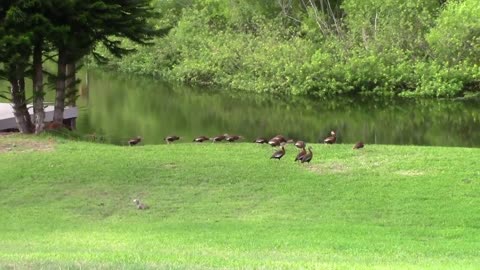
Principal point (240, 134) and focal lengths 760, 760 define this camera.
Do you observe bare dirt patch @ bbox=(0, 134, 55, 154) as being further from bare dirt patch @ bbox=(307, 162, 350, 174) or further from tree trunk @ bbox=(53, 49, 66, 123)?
bare dirt patch @ bbox=(307, 162, 350, 174)

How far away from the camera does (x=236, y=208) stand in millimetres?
11805

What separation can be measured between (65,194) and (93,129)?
13275 millimetres

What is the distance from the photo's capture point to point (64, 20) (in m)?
17.2

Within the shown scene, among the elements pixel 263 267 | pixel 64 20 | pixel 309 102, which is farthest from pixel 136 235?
pixel 309 102

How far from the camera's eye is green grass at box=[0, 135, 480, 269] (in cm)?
827

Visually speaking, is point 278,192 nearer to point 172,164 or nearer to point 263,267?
point 172,164

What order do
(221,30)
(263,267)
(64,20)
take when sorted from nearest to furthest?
(263,267), (64,20), (221,30)

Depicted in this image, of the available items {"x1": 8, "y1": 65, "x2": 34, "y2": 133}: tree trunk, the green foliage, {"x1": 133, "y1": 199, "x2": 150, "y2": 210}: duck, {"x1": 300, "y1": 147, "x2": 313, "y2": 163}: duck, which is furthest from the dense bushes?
{"x1": 133, "y1": 199, "x2": 150, "y2": 210}: duck

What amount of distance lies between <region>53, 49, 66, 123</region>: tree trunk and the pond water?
342 cm

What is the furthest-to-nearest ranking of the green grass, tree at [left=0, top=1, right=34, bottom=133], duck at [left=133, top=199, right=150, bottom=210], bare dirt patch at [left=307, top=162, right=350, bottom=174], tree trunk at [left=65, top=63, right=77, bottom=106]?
tree trunk at [left=65, top=63, right=77, bottom=106] → tree at [left=0, top=1, right=34, bottom=133] → bare dirt patch at [left=307, top=162, right=350, bottom=174] → duck at [left=133, top=199, right=150, bottom=210] → the green grass

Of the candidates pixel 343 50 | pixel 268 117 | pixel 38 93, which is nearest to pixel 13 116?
pixel 38 93

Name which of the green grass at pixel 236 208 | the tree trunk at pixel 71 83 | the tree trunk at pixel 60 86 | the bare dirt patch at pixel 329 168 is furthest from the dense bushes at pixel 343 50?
the bare dirt patch at pixel 329 168

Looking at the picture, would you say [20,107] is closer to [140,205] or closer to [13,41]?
[13,41]

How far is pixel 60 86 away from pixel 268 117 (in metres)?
12.1
